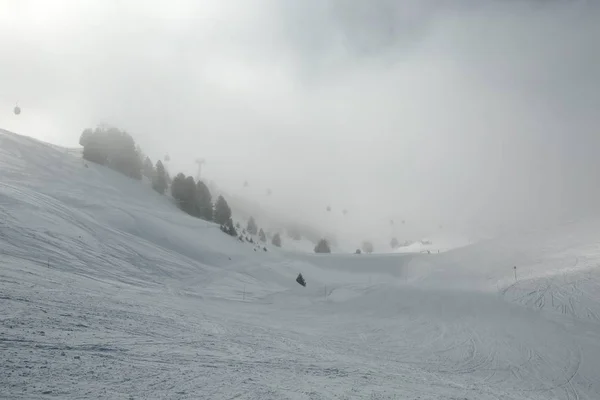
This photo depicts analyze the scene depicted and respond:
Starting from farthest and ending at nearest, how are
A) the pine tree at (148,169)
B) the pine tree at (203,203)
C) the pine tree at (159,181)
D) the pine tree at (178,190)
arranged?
the pine tree at (148,169) < the pine tree at (159,181) < the pine tree at (203,203) < the pine tree at (178,190)

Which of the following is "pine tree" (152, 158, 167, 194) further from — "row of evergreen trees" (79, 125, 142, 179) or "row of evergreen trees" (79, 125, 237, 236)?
"row of evergreen trees" (79, 125, 142, 179)

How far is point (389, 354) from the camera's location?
18531 millimetres

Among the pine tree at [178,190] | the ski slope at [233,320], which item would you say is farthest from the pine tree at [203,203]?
the ski slope at [233,320]

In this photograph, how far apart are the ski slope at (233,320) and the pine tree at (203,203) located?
76.6 feet

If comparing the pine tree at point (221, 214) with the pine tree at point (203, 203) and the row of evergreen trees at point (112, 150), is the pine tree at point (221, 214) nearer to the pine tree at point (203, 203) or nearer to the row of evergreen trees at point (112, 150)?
the pine tree at point (203, 203)

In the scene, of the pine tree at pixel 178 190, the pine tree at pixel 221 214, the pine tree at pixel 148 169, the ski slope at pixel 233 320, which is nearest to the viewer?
the ski slope at pixel 233 320

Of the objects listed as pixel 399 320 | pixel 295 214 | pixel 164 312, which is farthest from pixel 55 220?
pixel 295 214

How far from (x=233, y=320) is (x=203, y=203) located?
59894 millimetres

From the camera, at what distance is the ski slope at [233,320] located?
31.7 feet

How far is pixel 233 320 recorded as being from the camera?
19.8 m

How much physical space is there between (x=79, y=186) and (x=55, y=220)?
22110 mm

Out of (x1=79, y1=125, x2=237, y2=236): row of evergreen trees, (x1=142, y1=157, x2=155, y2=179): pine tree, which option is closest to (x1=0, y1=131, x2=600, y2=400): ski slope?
(x1=79, y1=125, x2=237, y2=236): row of evergreen trees

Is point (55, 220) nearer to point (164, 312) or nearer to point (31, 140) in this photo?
point (164, 312)

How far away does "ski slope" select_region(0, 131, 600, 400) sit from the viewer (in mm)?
9672
